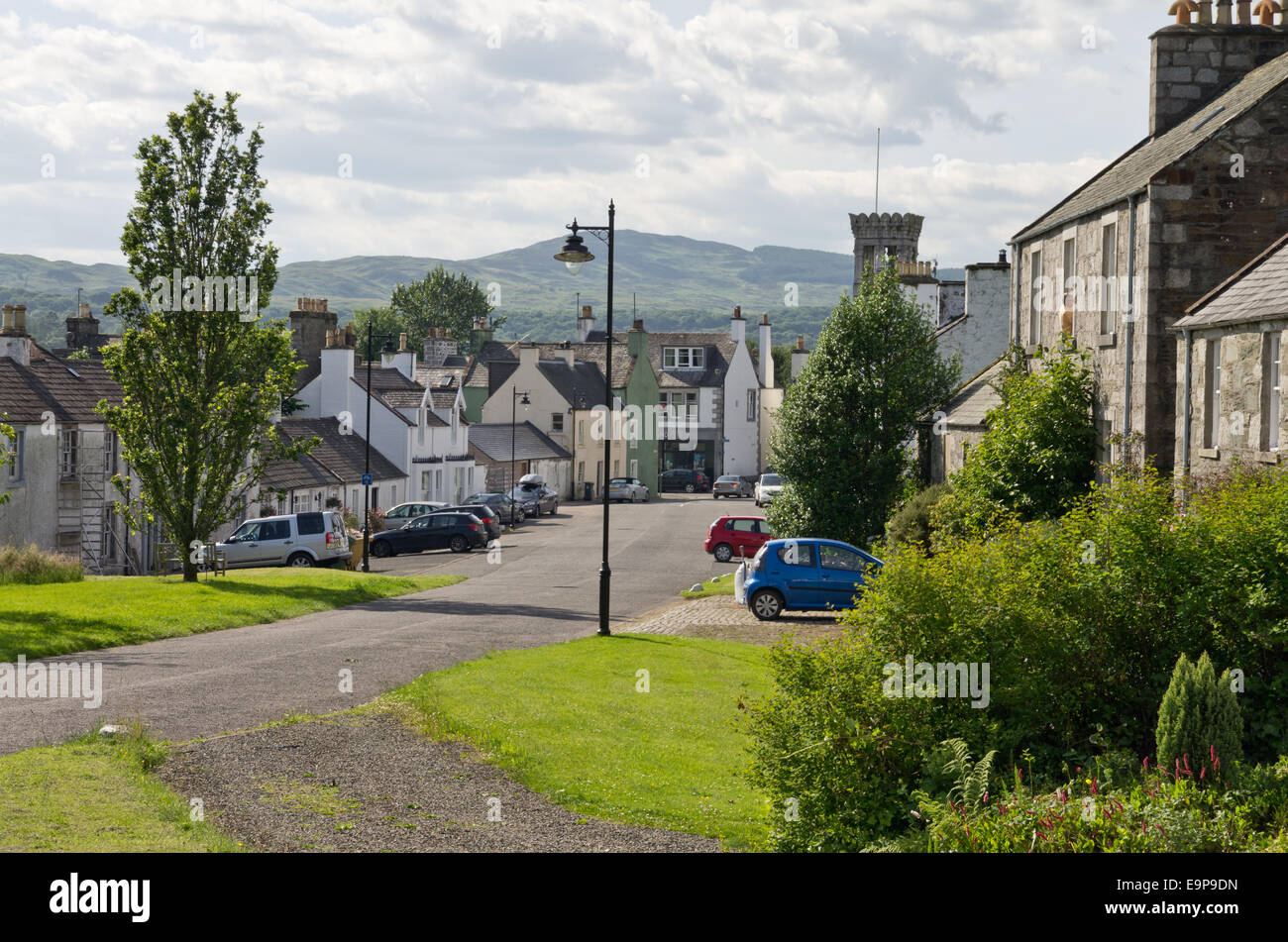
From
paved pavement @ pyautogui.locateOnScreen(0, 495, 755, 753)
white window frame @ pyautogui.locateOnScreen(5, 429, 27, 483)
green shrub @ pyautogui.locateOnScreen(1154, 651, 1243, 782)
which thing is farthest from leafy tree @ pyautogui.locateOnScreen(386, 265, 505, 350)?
green shrub @ pyautogui.locateOnScreen(1154, 651, 1243, 782)

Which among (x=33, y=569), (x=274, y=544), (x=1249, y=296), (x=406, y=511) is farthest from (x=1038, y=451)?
(x=406, y=511)

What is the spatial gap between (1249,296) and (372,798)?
43.0ft

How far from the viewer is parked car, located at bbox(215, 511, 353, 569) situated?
39.8 m

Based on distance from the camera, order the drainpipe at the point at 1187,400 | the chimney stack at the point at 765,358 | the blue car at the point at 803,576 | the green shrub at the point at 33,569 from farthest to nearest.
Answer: the chimney stack at the point at 765,358 → the green shrub at the point at 33,569 → the blue car at the point at 803,576 → the drainpipe at the point at 1187,400

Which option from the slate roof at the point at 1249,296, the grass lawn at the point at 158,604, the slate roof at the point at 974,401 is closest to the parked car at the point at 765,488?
the slate roof at the point at 974,401

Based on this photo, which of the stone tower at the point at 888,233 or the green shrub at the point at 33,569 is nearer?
the green shrub at the point at 33,569

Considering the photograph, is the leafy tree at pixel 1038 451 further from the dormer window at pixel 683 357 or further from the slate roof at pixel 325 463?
the dormer window at pixel 683 357

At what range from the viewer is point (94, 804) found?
10.3 m

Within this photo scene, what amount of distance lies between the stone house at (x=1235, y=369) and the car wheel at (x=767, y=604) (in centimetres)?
1084

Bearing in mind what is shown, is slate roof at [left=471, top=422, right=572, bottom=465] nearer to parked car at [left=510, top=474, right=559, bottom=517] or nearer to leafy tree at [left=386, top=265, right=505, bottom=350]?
parked car at [left=510, top=474, right=559, bottom=517]

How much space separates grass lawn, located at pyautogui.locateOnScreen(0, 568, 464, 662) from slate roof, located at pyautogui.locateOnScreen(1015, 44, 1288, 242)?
18266 mm

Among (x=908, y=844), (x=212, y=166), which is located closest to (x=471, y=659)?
(x=908, y=844)

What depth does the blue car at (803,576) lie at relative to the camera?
27.5 m
